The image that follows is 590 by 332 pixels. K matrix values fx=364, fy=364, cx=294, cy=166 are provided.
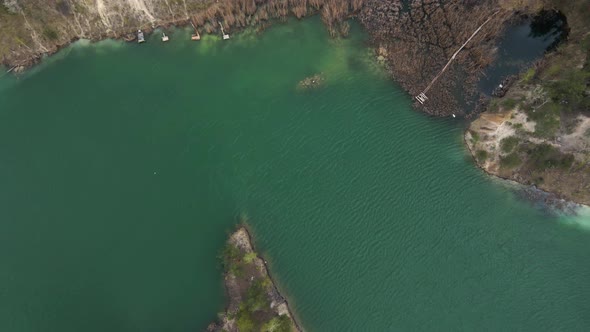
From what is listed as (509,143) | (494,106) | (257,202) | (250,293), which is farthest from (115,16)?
(509,143)

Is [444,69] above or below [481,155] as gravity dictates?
above

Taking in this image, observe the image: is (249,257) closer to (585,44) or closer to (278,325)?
(278,325)

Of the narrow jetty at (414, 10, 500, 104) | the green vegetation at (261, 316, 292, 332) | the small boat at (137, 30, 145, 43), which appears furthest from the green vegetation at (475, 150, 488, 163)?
the small boat at (137, 30, 145, 43)

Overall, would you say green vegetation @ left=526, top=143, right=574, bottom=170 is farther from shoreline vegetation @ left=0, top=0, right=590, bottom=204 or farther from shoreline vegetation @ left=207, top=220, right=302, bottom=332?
shoreline vegetation @ left=207, top=220, right=302, bottom=332

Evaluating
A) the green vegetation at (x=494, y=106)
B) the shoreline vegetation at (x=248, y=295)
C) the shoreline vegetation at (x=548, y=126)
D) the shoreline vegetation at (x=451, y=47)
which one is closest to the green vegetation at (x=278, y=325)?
the shoreline vegetation at (x=248, y=295)

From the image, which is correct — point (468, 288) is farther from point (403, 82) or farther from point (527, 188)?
point (403, 82)

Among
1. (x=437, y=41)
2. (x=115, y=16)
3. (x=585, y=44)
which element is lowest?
(x=585, y=44)

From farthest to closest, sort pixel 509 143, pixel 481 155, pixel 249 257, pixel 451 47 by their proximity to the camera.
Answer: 1. pixel 451 47
2. pixel 481 155
3. pixel 509 143
4. pixel 249 257
